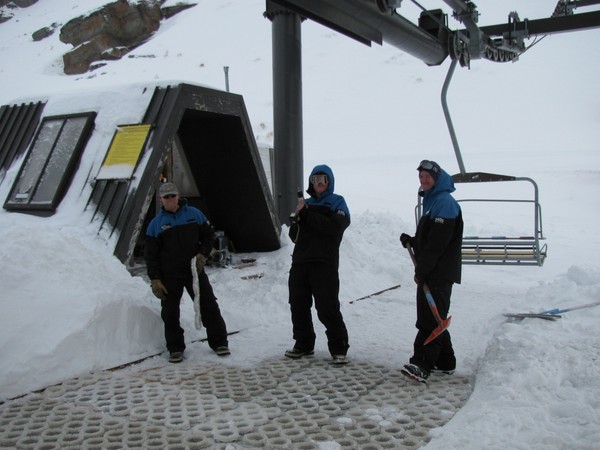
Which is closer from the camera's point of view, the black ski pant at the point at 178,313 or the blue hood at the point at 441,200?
the blue hood at the point at 441,200

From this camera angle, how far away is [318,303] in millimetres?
5266

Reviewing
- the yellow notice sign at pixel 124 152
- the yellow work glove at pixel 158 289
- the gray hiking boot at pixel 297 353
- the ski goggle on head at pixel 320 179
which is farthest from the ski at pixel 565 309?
the yellow notice sign at pixel 124 152

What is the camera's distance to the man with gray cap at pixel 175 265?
539cm

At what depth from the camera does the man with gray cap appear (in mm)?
5391

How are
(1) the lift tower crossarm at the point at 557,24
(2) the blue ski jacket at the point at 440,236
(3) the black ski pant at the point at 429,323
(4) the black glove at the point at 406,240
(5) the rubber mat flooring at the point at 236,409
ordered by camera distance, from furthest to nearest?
(1) the lift tower crossarm at the point at 557,24 → (4) the black glove at the point at 406,240 → (3) the black ski pant at the point at 429,323 → (2) the blue ski jacket at the point at 440,236 → (5) the rubber mat flooring at the point at 236,409

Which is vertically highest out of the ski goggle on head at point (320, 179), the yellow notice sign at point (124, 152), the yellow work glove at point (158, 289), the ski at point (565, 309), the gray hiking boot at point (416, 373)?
the yellow notice sign at point (124, 152)

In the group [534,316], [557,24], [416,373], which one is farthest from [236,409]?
[557,24]

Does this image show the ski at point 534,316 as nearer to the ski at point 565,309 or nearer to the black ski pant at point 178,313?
the ski at point 565,309

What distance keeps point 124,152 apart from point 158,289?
7.37ft

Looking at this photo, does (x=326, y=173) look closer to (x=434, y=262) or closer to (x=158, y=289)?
(x=434, y=262)

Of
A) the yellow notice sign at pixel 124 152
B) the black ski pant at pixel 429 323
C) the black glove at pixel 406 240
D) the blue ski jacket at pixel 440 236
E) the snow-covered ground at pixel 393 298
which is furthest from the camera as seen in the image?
the yellow notice sign at pixel 124 152

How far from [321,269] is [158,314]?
64.8 inches

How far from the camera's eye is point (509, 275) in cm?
1074

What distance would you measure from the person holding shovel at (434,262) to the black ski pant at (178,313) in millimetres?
1706
